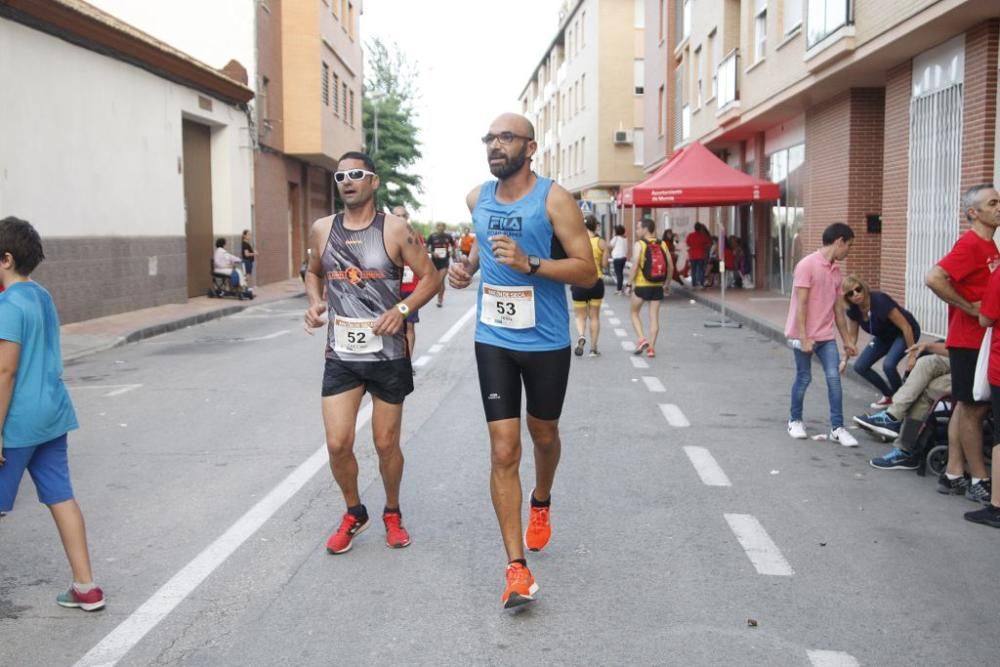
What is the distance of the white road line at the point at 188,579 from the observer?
4020 millimetres

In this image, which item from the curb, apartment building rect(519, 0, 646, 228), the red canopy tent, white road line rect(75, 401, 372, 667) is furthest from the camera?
apartment building rect(519, 0, 646, 228)

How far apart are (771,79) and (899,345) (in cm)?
1450

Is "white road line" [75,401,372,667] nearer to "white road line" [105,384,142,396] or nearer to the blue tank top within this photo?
the blue tank top

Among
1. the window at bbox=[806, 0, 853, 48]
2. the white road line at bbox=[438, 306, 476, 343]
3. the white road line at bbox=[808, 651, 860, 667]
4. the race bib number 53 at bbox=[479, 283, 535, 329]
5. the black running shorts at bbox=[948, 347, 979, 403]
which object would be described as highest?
the window at bbox=[806, 0, 853, 48]

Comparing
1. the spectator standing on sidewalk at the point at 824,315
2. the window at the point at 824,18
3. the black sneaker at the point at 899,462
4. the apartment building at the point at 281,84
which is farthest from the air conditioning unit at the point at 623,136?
the black sneaker at the point at 899,462

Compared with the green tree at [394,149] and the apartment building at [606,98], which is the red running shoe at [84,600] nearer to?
the apartment building at [606,98]

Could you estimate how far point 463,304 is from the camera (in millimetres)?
24641

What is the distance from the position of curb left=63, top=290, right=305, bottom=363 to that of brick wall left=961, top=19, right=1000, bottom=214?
11662 mm

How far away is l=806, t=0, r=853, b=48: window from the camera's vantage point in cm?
1638

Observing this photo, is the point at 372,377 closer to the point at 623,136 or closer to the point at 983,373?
the point at 983,373

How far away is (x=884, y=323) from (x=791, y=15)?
45.1ft

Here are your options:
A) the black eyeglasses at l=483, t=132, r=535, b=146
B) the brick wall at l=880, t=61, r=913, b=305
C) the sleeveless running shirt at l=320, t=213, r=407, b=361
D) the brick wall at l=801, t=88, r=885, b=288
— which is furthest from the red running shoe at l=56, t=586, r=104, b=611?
the brick wall at l=801, t=88, r=885, b=288

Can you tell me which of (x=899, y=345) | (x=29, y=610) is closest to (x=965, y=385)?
(x=899, y=345)

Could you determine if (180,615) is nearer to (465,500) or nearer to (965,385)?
(465,500)
